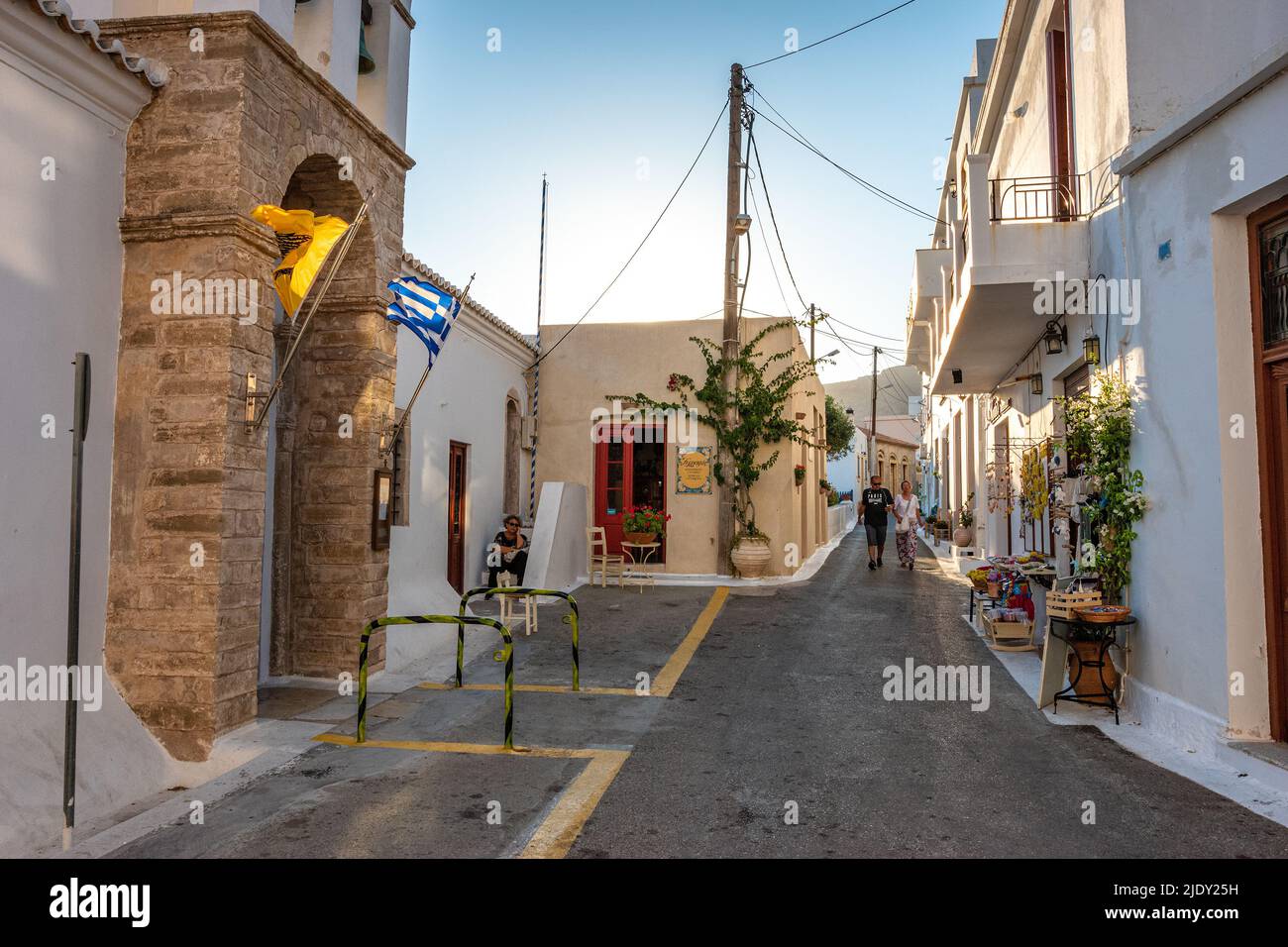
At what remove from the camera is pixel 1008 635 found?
8383 millimetres

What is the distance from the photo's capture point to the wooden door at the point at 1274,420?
16.1ft

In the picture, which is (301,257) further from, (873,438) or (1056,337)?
(873,438)

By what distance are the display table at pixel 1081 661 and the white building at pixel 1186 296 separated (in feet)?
0.57

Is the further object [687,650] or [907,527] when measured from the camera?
[907,527]

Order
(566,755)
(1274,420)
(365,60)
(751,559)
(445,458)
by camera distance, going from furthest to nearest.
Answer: (751,559)
(445,458)
(365,60)
(566,755)
(1274,420)

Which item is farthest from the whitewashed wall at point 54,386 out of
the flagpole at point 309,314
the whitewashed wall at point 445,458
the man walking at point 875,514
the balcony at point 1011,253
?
the man walking at point 875,514

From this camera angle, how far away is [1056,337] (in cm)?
841

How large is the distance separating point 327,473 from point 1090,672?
648 cm

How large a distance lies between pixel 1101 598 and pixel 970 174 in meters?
4.28

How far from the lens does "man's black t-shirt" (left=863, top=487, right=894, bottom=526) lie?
1517 centimetres

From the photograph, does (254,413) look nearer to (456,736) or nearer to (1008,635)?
(456,736)

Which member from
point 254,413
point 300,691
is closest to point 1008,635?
point 300,691

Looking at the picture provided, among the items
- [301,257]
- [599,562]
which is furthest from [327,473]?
[599,562]
